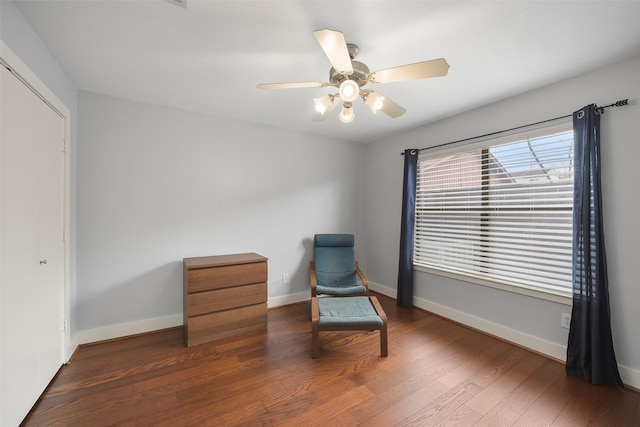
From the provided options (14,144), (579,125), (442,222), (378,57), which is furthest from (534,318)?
(14,144)

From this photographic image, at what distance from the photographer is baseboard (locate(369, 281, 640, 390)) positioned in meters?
1.82

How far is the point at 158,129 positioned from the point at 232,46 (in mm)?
1472

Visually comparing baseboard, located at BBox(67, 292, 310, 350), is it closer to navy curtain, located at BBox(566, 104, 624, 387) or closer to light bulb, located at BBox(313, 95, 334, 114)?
light bulb, located at BBox(313, 95, 334, 114)

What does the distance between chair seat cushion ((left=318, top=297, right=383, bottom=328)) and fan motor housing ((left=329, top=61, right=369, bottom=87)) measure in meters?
1.84

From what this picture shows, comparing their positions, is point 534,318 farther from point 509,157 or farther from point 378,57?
point 378,57

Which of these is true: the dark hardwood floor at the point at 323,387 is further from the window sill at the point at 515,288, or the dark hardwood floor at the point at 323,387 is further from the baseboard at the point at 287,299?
the baseboard at the point at 287,299

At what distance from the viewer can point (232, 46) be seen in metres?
1.70

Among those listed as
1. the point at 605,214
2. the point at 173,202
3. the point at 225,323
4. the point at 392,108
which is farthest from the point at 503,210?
A: the point at 173,202

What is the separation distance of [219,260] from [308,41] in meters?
2.12

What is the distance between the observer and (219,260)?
2.66 m

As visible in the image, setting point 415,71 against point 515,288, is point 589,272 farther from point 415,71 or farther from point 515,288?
point 415,71

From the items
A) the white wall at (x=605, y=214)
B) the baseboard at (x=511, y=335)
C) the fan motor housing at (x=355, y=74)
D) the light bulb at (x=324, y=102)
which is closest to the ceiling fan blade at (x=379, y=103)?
the fan motor housing at (x=355, y=74)

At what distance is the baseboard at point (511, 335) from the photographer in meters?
1.82

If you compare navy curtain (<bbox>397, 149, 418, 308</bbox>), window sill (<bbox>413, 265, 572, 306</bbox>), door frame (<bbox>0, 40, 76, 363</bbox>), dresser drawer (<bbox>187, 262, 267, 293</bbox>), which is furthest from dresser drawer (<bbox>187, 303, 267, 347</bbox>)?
window sill (<bbox>413, 265, 572, 306</bbox>)
